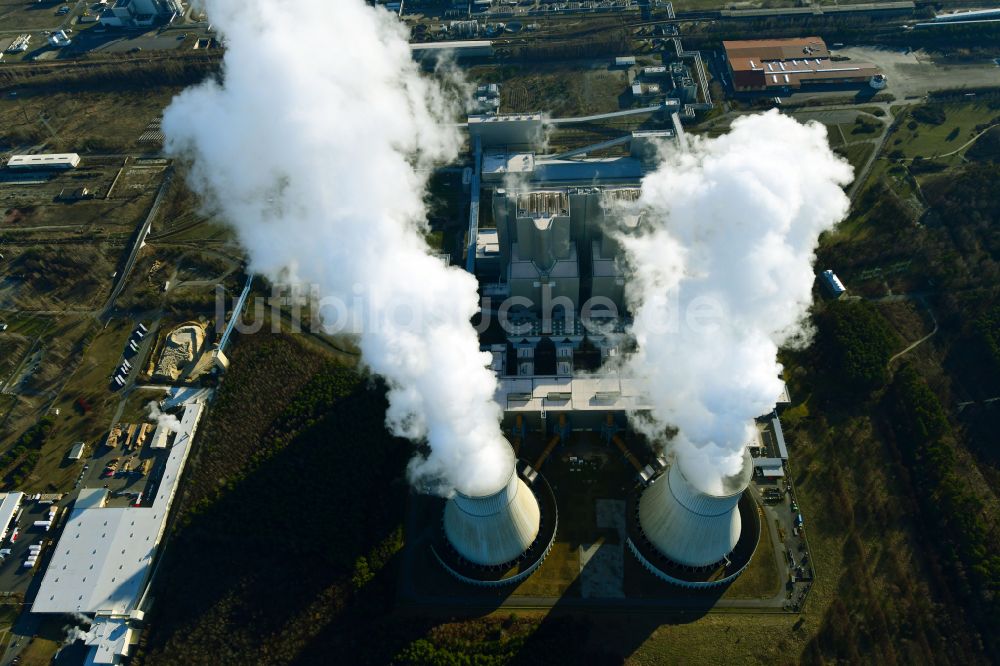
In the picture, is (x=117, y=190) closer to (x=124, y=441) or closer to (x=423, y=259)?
(x=124, y=441)

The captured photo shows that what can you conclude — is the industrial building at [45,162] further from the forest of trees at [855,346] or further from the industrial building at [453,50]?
the forest of trees at [855,346]

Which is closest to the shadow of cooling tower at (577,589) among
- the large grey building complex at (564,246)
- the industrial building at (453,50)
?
the large grey building complex at (564,246)

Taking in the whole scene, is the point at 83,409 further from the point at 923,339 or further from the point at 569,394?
the point at 923,339

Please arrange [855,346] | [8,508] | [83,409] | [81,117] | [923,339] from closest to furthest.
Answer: [8,508]
[855,346]
[923,339]
[83,409]
[81,117]

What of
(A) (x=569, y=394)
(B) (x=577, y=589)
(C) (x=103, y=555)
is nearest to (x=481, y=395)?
(A) (x=569, y=394)

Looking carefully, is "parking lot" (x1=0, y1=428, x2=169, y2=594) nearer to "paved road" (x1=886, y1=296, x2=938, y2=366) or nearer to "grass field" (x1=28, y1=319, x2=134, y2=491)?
"grass field" (x1=28, y1=319, x2=134, y2=491)
